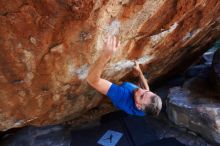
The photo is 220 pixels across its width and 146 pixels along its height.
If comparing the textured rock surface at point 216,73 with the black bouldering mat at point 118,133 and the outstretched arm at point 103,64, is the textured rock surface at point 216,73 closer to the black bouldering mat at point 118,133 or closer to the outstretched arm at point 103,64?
the black bouldering mat at point 118,133

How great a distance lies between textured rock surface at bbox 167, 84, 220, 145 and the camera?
2904 mm

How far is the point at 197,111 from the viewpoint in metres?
2.97

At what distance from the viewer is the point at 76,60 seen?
2.14 m

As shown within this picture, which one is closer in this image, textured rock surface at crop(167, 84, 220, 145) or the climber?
the climber

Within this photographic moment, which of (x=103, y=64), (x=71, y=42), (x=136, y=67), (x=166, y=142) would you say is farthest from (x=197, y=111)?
(x=71, y=42)

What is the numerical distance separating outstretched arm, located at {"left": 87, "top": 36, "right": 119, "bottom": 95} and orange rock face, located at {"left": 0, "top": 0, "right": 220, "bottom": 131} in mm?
162

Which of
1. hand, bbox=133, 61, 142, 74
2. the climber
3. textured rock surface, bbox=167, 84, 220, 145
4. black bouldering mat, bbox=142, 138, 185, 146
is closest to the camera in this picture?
the climber

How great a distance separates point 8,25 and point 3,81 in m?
0.47

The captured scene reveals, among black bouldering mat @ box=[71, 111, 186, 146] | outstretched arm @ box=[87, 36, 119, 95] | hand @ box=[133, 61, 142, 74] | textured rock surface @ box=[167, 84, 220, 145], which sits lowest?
black bouldering mat @ box=[71, 111, 186, 146]

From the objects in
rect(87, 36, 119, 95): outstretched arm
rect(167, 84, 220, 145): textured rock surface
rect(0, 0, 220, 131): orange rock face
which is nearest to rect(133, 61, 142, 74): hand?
rect(0, 0, 220, 131): orange rock face

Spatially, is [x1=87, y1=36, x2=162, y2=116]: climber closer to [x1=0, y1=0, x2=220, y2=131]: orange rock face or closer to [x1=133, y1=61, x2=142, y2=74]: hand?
[x1=0, y1=0, x2=220, y2=131]: orange rock face

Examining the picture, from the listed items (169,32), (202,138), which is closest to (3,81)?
(169,32)

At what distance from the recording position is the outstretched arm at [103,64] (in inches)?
72.2

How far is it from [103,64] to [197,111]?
145cm
